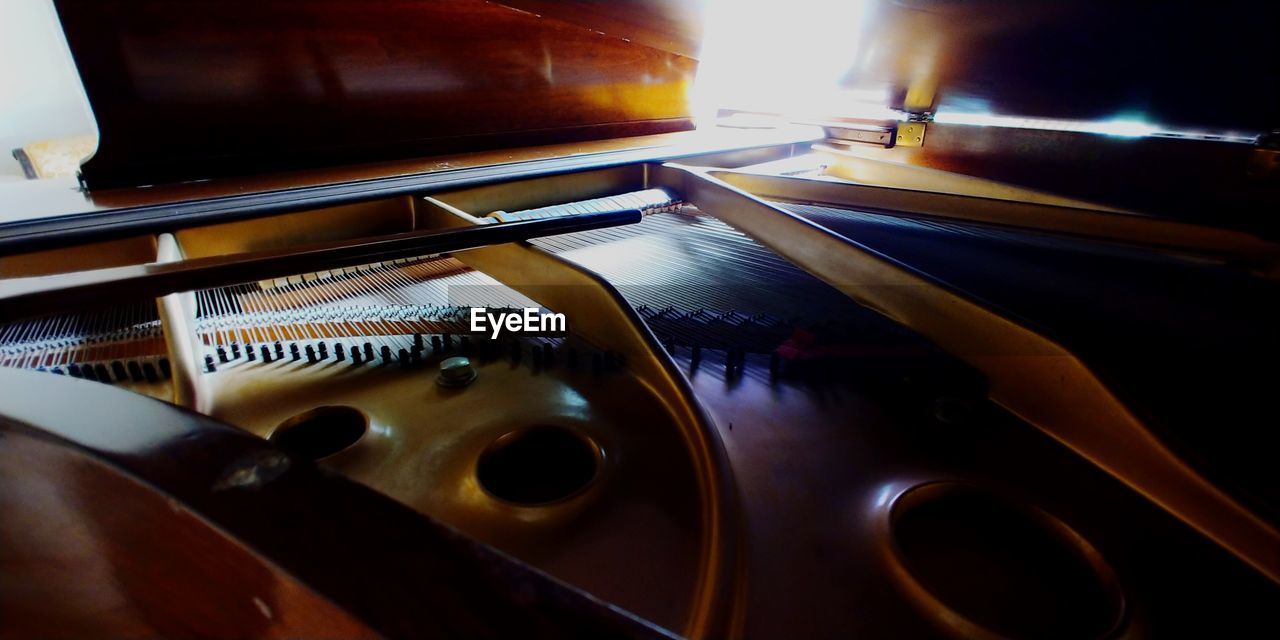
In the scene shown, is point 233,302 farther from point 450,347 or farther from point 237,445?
point 237,445

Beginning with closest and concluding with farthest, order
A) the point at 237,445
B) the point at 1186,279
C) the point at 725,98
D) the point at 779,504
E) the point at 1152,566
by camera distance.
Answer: the point at 237,445 → the point at 1152,566 → the point at 779,504 → the point at 1186,279 → the point at 725,98

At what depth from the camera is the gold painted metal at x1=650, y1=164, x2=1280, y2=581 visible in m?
1.06

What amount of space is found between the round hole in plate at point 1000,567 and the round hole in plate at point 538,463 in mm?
727

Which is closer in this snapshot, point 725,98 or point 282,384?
point 282,384

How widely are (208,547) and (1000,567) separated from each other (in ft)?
4.33

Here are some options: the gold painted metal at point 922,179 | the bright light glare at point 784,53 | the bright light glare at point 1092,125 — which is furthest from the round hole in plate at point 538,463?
the bright light glare at point 1092,125

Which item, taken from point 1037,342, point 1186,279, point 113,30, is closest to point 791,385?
point 1037,342

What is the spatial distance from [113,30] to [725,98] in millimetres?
4154

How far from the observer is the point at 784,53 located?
2604 millimetres

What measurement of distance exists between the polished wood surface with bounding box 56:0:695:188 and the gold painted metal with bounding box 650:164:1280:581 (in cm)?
218

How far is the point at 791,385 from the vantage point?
171 centimetres

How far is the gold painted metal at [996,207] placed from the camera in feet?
6.09

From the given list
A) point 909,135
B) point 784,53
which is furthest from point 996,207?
point 784,53

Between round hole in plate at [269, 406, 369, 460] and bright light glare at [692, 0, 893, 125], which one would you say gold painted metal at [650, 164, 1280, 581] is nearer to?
bright light glare at [692, 0, 893, 125]
